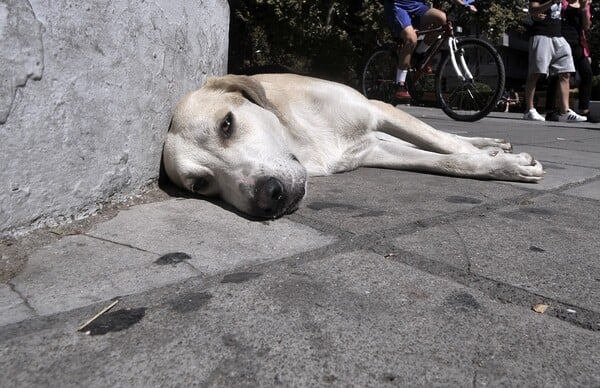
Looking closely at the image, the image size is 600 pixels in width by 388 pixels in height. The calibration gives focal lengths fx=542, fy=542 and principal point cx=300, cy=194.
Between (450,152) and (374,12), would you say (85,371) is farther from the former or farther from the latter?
(374,12)

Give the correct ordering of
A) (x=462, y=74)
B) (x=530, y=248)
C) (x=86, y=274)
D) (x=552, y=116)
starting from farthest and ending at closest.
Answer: (x=552, y=116) < (x=462, y=74) < (x=530, y=248) < (x=86, y=274)

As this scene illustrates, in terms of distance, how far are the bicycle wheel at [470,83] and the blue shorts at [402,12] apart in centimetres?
67

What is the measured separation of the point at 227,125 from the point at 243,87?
1.26ft

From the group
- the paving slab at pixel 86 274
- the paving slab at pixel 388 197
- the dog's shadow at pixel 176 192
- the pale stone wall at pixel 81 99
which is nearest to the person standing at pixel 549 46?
the paving slab at pixel 388 197

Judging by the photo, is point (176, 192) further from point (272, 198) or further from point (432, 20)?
point (432, 20)

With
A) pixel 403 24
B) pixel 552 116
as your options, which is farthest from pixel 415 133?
pixel 552 116

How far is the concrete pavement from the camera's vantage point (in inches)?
47.6

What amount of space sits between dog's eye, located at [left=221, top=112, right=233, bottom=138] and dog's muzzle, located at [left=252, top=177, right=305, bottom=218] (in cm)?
47

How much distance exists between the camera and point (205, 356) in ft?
4.13

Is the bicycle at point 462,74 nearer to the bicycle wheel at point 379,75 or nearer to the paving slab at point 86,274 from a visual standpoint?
the bicycle wheel at point 379,75

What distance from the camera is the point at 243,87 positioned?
10.4 feet

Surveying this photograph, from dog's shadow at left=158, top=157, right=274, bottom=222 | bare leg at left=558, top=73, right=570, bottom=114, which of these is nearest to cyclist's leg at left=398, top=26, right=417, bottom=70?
bare leg at left=558, top=73, right=570, bottom=114

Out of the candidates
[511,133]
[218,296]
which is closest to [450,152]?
[218,296]

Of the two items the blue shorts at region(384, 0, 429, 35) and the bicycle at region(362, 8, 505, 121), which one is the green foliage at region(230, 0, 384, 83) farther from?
the blue shorts at region(384, 0, 429, 35)
